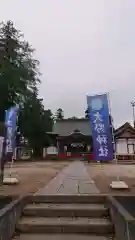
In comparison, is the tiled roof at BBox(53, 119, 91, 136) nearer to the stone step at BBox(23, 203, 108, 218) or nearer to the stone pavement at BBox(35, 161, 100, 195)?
the stone pavement at BBox(35, 161, 100, 195)

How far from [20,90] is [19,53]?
6.13m

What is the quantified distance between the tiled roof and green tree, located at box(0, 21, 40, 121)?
6580 millimetres

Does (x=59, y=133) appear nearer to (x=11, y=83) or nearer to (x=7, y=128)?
(x=11, y=83)

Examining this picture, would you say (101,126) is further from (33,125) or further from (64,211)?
(33,125)

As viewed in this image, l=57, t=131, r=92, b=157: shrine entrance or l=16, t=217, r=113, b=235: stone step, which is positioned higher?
l=57, t=131, r=92, b=157: shrine entrance

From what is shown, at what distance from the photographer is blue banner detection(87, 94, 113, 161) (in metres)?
9.78

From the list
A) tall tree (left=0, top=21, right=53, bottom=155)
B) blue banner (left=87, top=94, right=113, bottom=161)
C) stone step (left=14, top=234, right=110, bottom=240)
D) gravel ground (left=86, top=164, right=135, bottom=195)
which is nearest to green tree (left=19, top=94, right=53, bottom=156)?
tall tree (left=0, top=21, right=53, bottom=155)

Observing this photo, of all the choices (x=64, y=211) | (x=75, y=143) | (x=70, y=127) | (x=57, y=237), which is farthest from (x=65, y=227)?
(x=70, y=127)

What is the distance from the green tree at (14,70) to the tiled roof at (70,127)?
259 inches

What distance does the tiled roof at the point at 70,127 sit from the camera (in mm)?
40625

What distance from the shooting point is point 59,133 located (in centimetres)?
4034

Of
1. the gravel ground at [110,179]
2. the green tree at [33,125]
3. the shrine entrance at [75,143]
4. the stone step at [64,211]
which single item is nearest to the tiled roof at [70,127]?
the shrine entrance at [75,143]

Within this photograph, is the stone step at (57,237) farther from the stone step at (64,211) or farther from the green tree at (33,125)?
the green tree at (33,125)

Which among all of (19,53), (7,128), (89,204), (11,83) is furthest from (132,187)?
(19,53)
